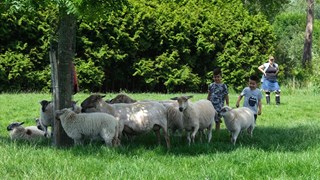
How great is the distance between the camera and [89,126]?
27.2 feet

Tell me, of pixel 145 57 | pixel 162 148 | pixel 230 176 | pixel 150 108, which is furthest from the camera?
pixel 145 57

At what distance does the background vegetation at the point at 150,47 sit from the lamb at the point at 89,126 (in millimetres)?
10974

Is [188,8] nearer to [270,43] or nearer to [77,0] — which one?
[270,43]

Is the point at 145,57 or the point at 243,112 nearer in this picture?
the point at 243,112

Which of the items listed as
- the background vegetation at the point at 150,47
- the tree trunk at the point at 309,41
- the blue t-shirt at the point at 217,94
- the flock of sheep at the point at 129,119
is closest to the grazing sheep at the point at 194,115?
the flock of sheep at the point at 129,119

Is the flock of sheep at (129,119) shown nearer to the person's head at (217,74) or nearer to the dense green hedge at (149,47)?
the person's head at (217,74)

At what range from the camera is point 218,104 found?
10.8m

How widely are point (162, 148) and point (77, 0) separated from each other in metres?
3.20

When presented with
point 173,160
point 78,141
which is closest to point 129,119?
point 78,141

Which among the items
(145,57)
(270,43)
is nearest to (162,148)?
(145,57)

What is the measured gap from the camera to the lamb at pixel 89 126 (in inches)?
324

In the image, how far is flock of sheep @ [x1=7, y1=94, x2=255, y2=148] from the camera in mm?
8336

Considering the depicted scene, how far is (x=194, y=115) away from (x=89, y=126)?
87.7 inches

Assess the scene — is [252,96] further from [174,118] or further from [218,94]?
[174,118]
